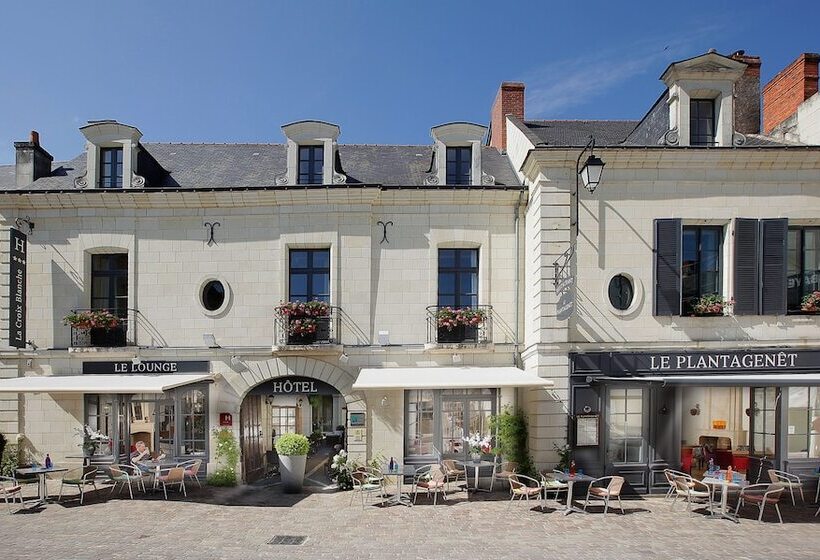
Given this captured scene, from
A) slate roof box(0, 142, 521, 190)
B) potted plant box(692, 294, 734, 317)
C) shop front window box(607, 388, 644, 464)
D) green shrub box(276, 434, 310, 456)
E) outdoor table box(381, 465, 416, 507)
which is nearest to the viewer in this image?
outdoor table box(381, 465, 416, 507)

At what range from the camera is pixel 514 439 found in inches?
436

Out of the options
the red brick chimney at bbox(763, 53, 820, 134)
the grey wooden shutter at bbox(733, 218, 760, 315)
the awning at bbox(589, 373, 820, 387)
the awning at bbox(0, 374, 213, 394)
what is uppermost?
the red brick chimney at bbox(763, 53, 820, 134)

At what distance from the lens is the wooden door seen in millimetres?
12203

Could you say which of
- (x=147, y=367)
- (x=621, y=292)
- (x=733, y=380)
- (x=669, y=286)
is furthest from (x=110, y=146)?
(x=733, y=380)

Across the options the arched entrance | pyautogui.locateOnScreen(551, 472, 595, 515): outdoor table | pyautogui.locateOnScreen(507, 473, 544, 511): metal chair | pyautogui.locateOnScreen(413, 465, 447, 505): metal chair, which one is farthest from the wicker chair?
the arched entrance

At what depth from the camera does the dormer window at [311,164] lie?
40.3 ft

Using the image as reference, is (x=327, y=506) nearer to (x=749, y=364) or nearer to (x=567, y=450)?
(x=567, y=450)

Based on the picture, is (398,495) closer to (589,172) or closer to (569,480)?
(569,480)

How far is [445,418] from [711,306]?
18.4 ft

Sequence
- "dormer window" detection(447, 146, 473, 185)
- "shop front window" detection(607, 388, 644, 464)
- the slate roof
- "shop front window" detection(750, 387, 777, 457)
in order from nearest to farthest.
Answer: "shop front window" detection(607, 388, 644, 464)
"shop front window" detection(750, 387, 777, 457)
"dormer window" detection(447, 146, 473, 185)
the slate roof

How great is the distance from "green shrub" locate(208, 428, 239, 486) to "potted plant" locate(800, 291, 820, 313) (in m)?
11.5

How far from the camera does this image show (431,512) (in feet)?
31.3

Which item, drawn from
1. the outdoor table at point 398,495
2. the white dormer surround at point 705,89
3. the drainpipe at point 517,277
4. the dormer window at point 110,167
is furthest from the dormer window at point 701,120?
the dormer window at point 110,167

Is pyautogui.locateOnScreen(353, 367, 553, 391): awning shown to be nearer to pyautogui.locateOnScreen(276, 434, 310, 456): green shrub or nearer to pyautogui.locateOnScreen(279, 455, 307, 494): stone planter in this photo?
pyautogui.locateOnScreen(276, 434, 310, 456): green shrub
